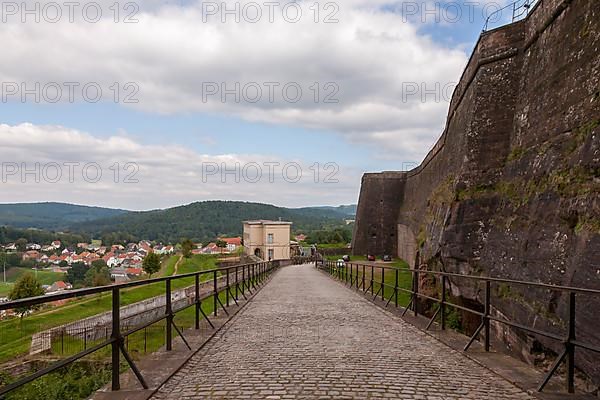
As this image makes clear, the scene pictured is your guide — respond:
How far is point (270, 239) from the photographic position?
234 feet

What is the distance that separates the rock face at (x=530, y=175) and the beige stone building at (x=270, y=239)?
50.0 metres

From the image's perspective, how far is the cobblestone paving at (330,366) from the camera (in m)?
4.89

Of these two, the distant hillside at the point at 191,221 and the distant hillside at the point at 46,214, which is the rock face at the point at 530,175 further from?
the distant hillside at the point at 46,214

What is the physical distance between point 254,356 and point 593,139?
6.38m

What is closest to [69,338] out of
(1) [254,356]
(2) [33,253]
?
(1) [254,356]

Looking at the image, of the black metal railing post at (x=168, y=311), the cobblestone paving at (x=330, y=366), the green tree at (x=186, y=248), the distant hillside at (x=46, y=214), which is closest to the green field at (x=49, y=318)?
the cobblestone paving at (x=330, y=366)

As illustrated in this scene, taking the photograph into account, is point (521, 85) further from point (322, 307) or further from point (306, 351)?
point (306, 351)

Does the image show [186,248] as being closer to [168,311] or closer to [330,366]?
[168,311]

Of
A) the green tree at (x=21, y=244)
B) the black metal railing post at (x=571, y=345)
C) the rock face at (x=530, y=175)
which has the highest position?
the rock face at (x=530, y=175)

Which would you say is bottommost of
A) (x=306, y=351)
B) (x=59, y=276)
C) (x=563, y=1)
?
(x=59, y=276)

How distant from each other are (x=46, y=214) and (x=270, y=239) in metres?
117

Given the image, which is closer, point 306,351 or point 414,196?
point 306,351

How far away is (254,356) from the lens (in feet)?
21.4

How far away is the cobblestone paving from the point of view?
16.0 feet
